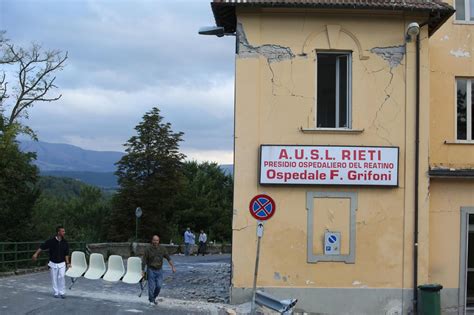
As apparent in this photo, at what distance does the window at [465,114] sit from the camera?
53.4 ft

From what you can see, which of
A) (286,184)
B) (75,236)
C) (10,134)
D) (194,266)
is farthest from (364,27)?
A: (75,236)

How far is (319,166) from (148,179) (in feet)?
128

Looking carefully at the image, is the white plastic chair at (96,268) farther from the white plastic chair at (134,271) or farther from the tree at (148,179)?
the tree at (148,179)

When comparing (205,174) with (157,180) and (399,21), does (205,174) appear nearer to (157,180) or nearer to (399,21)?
(157,180)

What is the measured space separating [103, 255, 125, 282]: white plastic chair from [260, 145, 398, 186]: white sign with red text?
17.3ft

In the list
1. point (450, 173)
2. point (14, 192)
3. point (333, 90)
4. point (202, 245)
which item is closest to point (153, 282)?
point (333, 90)

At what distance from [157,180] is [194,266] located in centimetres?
2542

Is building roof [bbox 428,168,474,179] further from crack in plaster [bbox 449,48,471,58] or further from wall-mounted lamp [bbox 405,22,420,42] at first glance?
wall-mounted lamp [bbox 405,22,420,42]

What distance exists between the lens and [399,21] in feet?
50.7

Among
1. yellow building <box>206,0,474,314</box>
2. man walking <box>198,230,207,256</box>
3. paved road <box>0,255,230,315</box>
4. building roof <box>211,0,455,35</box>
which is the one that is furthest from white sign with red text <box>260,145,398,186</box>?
man walking <box>198,230,207,256</box>

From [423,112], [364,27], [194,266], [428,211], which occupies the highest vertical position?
[364,27]

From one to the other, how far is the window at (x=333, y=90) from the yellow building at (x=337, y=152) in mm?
27

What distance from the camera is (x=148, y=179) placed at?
173ft

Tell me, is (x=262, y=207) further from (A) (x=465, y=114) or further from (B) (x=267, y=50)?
(A) (x=465, y=114)
